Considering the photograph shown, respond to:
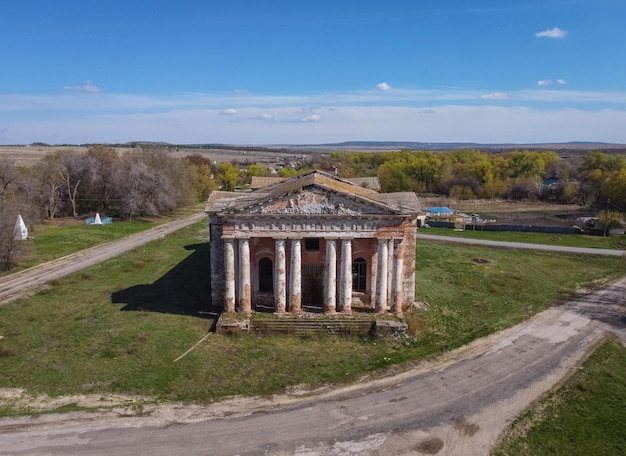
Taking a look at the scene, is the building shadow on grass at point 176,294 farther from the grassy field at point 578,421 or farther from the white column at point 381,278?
the grassy field at point 578,421

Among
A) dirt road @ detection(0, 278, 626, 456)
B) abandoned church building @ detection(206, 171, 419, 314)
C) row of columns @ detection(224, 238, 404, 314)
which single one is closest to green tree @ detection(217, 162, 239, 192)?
abandoned church building @ detection(206, 171, 419, 314)

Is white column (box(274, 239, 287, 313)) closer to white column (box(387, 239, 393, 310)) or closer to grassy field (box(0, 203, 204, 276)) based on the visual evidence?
white column (box(387, 239, 393, 310))

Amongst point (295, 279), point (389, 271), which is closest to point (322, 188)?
point (295, 279)

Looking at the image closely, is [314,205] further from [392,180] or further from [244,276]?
[392,180]

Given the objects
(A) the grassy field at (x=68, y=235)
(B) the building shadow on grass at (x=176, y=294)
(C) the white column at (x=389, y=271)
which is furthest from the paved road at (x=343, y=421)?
(A) the grassy field at (x=68, y=235)

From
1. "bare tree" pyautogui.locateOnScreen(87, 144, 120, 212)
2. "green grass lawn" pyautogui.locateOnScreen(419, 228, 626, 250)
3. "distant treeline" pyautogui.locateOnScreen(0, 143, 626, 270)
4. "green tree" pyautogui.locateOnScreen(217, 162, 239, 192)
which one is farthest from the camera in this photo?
"green tree" pyautogui.locateOnScreen(217, 162, 239, 192)

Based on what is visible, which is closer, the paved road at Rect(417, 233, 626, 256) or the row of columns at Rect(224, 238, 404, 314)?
the row of columns at Rect(224, 238, 404, 314)

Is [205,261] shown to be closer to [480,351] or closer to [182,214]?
[480,351]
